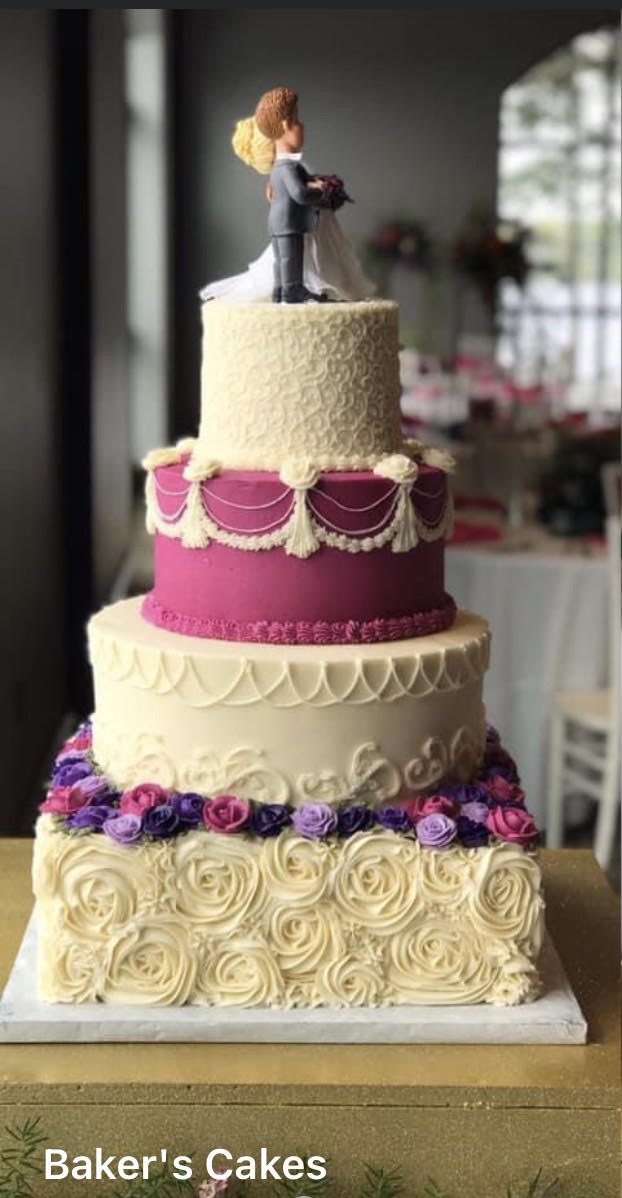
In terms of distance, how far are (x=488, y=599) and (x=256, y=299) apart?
3129mm

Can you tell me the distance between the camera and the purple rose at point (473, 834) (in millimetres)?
2566

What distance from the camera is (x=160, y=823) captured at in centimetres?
253

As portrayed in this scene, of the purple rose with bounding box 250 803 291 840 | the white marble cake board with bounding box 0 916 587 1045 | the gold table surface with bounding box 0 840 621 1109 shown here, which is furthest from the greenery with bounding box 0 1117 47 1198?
the purple rose with bounding box 250 803 291 840

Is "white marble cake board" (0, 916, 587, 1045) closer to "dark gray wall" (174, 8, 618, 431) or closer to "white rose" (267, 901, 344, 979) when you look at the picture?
"white rose" (267, 901, 344, 979)

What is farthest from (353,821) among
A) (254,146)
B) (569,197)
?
(569,197)

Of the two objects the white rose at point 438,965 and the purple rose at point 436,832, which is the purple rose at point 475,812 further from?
the white rose at point 438,965

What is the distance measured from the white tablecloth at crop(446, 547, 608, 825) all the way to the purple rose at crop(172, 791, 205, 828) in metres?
3.25

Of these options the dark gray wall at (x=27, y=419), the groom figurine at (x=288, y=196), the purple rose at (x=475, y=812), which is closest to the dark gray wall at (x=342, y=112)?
the dark gray wall at (x=27, y=419)

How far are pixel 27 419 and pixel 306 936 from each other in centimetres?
378

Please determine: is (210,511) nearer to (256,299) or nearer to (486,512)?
(256,299)

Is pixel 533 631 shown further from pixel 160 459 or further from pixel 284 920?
pixel 284 920

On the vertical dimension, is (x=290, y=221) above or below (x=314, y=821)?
above

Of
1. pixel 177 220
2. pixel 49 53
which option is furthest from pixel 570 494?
pixel 177 220

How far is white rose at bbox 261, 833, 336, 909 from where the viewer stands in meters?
2.54
